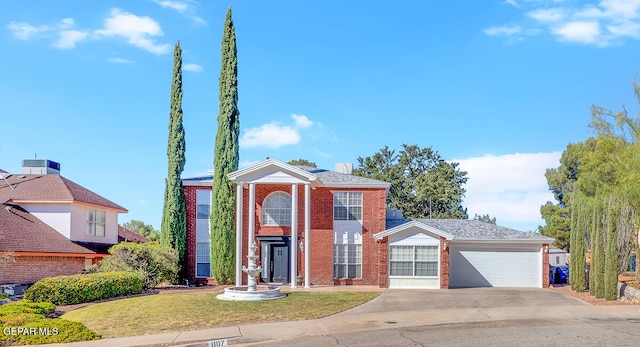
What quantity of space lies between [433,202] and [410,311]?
110ft

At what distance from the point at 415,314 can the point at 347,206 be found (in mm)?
11253

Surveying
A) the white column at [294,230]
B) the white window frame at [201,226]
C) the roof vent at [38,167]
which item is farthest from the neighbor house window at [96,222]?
the white column at [294,230]

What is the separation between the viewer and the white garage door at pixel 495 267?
30.4 metres

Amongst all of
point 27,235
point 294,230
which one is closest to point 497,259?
point 294,230

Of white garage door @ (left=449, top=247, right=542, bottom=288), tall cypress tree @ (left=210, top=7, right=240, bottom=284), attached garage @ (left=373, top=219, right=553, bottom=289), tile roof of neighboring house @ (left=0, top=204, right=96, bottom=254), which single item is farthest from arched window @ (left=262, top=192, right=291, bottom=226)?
white garage door @ (left=449, top=247, right=542, bottom=288)

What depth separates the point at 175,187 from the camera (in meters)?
30.0

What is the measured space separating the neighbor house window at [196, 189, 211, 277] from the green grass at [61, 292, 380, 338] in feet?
22.3

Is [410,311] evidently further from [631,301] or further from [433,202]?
[433,202]

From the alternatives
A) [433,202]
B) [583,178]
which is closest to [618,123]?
[583,178]

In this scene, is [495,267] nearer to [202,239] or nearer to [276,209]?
[276,209]

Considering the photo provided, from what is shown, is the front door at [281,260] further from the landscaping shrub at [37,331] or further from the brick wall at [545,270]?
the landscaping shrub at [37,331]

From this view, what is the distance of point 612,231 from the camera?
2425 cm

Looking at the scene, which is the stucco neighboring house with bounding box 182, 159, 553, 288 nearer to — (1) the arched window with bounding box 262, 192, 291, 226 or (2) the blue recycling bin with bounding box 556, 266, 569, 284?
(1) the arched window with bounding box 262, 192, 291, 226

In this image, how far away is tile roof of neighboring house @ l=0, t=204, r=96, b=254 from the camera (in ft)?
86.2
